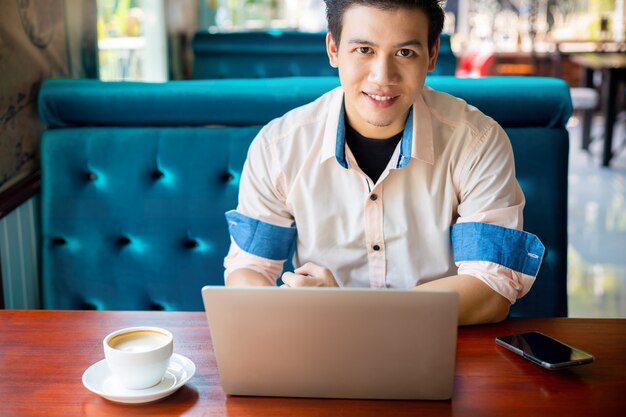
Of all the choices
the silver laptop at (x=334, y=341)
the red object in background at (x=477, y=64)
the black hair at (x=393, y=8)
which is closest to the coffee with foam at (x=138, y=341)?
the silver laptop at (x=334, y=341)

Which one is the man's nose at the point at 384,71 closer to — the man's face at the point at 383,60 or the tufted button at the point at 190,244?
the man's face at the point at 383,60

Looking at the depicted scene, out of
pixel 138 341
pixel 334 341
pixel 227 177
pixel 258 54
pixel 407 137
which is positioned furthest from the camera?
pixel 258 54

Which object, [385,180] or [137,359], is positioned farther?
[385,180]

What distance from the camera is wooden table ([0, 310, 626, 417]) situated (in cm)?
103

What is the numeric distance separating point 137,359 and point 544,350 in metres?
0.62

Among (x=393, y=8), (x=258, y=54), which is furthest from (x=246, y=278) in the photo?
(x=258, y=54)

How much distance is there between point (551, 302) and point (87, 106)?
1385mm

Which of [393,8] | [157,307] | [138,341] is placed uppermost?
A: [393,8]

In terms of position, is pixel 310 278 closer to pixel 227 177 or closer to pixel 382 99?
pixel 382 99

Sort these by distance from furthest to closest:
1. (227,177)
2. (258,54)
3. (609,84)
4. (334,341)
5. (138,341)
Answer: (609,84) < (258,54) < (227,177) < (138,341) < (334,341)

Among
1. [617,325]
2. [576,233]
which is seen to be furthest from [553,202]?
[576,233]

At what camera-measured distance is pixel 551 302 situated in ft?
6.61

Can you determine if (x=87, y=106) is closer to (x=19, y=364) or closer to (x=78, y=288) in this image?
(x=78, y=288)

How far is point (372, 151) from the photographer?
1.70 metres
